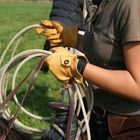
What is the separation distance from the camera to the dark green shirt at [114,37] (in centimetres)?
270

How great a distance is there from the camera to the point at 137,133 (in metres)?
2.95

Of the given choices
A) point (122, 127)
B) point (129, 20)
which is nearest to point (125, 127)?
point (122, 127)

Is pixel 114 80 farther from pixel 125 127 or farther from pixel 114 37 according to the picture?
pixel 125 127

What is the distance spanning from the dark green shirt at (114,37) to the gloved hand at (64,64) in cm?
19

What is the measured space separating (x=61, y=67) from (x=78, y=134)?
47cm

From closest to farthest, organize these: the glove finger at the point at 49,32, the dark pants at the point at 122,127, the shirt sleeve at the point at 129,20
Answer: the shirt sleeve at the point at 129,20 → the dark pants at the point at 122,127 → the glove finger at the point at 49,32

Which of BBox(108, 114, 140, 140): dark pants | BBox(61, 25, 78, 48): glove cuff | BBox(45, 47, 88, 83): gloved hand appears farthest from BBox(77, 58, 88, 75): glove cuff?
BBox(61, 25, 78, 48): glove cuff

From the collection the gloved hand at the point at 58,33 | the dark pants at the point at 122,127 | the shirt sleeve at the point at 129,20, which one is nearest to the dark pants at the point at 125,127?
the dark pants at the point at 122,127

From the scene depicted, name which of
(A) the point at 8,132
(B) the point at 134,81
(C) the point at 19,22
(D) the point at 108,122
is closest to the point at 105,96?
(D) the point at 108,122

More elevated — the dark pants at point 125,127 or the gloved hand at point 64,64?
the gloved hand at point 64,64

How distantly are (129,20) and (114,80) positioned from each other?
32 centimetres

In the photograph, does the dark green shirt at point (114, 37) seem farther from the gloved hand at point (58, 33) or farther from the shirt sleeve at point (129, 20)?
the gloved hand at point (58, 33)

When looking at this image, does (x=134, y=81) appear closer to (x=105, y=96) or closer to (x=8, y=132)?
(x=105, y=96)

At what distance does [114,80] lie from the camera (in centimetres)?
274
